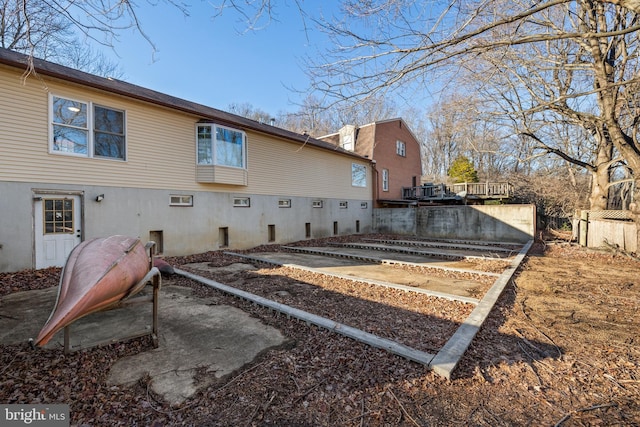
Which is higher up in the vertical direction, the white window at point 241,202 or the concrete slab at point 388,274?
the white window at point 241,202

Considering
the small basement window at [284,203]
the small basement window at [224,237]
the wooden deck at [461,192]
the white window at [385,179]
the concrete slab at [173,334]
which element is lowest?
the concrete slab at [173,334]

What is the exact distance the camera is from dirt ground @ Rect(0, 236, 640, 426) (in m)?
2.25

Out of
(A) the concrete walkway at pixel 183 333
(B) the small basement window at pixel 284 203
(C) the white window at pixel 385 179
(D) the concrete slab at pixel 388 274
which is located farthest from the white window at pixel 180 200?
(C) the white window at pixel 385 179

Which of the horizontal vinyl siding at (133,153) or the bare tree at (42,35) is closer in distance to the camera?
the bare tree at (42,35)

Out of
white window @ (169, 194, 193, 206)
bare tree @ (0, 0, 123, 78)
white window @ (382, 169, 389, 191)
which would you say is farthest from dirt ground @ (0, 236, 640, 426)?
white window @ (382, 169, 389, 191)

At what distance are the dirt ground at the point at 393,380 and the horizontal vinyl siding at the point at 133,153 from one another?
5784 millimetres

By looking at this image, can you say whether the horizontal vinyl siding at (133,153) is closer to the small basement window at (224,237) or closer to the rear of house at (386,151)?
the small basement window at (224,237)

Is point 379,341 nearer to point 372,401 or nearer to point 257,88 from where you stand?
point 372,401

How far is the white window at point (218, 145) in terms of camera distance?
10266mm

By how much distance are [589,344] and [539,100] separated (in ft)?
30.3

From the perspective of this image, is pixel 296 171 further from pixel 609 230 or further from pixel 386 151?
pixel 609 230

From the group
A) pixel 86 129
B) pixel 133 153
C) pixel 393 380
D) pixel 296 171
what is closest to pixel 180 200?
pixel 133 153

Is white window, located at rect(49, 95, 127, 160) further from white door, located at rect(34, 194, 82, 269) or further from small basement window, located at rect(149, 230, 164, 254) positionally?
small basement window, located at rect(149, 230, 164, 254)

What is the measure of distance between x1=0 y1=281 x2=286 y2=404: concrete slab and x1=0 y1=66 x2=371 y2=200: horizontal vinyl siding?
351cm
